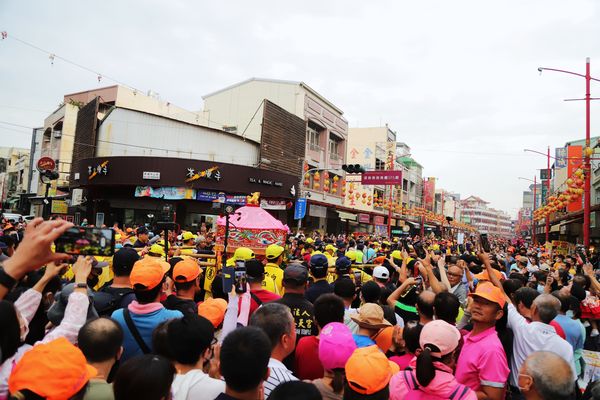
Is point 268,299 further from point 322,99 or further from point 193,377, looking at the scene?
point 322,99

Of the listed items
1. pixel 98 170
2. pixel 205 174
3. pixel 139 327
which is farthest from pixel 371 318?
pixel 98 170

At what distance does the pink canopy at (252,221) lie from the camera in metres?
9.24

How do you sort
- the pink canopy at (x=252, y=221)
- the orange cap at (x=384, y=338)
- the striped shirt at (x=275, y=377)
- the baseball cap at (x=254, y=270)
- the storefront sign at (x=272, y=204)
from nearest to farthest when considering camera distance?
the striped shirt at (x=275, y=377) → the orange cap at (x=384, y=338) → the baseball cap at (x=254, y=270) → the pink canopy at (x=252, y=221) → the storefront sign at (x=272, y=204)

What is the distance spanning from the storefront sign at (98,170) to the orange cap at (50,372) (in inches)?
923

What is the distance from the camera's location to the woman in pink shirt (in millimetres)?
2500

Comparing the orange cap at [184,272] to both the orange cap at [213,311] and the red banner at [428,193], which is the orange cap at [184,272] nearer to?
the orange cap at [213,311]

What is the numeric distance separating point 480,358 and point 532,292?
1673mm

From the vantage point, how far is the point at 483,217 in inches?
5212

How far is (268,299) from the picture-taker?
4316 mm

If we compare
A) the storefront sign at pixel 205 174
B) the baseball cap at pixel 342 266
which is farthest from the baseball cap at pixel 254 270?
the storefront sign at pixel 205 174

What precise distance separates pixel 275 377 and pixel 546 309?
8.99 feet

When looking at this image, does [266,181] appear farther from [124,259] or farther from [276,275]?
[124,259]

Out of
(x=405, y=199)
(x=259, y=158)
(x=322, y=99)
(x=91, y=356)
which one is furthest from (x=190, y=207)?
(x=405, y=199)

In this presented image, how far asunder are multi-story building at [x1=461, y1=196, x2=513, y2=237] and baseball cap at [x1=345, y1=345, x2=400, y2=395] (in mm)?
128651
